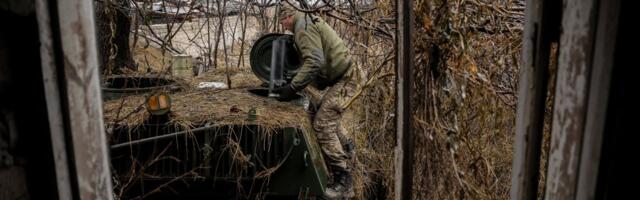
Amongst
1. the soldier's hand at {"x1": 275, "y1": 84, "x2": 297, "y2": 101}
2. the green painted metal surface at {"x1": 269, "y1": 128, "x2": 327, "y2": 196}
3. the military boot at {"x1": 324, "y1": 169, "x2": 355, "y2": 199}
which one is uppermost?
the soldier's hand at {"x1": 275, "y1": 84, "x2": 297, "y2": 101}

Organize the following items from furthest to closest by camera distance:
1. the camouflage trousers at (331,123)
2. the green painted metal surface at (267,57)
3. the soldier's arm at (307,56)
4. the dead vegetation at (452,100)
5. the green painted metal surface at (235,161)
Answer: the camouflage trousers at (331,123), the green painted metal surface at (267,57), the soldier's arm at (307,56), the green painted metal surface at (235,161), the dead vegetation at (452,100)

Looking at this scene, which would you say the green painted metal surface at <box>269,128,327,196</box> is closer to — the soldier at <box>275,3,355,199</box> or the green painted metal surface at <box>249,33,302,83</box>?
the soldier at <box>275,3,355,199</box>

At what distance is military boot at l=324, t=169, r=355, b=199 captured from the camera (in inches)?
221

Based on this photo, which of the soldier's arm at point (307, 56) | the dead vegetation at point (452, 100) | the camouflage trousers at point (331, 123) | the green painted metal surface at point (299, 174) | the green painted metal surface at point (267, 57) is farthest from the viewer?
the camouflage trousers at point (331, 123)

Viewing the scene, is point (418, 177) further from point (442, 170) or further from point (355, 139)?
point (355, 139)

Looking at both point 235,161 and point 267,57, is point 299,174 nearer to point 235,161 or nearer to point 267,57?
point 235,161

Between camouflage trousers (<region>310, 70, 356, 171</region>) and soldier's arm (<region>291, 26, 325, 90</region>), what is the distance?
44 centimetres

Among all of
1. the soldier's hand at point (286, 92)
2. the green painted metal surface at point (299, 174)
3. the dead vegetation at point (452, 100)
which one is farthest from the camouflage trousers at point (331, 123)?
the dead vegetation at point (452, 100)

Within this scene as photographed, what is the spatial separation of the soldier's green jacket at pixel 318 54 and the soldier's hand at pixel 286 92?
0.06 metres

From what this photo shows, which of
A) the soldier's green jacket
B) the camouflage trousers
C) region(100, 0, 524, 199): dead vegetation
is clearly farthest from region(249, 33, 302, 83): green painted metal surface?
the camouflage trousers

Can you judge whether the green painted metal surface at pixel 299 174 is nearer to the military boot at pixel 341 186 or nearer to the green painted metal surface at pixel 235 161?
the green painted metal surface at pixel 235 161

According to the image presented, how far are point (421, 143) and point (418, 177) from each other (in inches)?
10.5

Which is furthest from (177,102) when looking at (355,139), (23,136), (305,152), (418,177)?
(23,136)

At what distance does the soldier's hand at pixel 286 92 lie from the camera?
525cm
